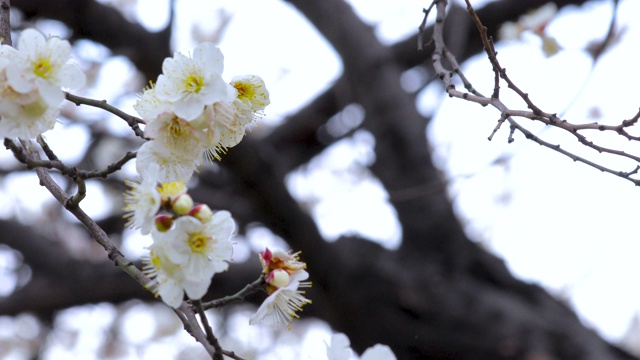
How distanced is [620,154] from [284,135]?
228 cm

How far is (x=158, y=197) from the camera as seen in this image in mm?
718

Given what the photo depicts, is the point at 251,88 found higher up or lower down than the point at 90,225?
higher up

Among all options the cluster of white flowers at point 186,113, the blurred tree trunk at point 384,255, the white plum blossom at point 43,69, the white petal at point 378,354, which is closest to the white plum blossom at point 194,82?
the cluster of white flowers at point 186,113

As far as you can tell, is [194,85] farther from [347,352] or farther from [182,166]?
[347,352]

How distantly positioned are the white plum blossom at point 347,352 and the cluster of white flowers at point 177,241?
152 millimetres

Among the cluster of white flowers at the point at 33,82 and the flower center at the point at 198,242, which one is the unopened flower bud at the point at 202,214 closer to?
the flower center at the point at 198,242

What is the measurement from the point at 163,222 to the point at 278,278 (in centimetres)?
17

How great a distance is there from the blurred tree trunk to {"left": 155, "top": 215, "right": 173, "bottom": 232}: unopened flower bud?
4.28ft

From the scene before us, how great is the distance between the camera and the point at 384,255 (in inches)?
101

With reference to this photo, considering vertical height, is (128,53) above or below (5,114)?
above

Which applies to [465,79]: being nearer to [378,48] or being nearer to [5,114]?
[5,114]

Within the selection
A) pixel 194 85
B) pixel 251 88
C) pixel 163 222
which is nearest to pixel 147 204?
pixel 163 222

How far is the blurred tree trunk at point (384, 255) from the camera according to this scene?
2.24 meters

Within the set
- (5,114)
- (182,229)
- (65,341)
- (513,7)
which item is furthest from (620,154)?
(65,341)
